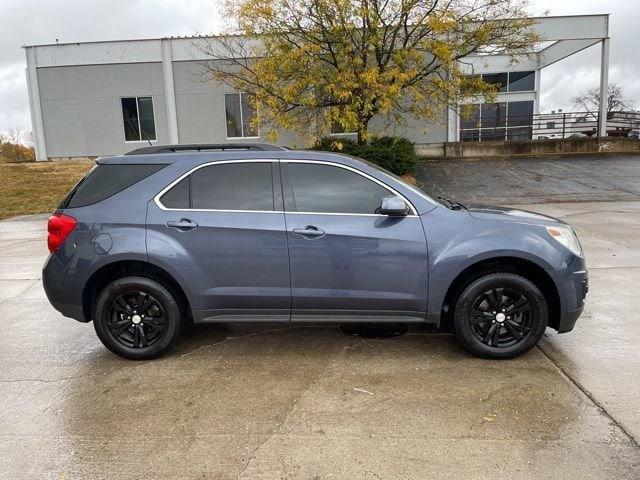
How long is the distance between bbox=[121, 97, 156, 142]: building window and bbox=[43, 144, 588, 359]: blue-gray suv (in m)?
Result: 19.6

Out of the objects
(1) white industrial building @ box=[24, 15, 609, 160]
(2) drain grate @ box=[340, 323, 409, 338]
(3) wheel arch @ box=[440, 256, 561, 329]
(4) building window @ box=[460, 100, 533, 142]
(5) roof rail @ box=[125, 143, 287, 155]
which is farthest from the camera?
(4) building window @ box=[460, 100, 533, 142]

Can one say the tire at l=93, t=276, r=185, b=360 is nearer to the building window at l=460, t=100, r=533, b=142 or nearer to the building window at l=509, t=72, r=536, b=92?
the building window at l=460, t=100, r=533, b=142

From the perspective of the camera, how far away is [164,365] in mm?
4281

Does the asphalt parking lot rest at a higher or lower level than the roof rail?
lower

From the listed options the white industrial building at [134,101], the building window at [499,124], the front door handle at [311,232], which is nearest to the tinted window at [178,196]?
the front door handle at [311,232]

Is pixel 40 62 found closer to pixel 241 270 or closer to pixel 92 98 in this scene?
pixel 92 98

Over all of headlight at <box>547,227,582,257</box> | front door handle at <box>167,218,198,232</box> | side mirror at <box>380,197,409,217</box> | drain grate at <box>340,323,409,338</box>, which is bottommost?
drain grate at <box>340,323,409,338</box>

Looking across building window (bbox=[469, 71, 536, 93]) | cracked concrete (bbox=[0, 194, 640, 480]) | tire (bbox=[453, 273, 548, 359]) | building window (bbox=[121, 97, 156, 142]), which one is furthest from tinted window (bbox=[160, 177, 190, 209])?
building window (bbox=[469, 71, 536, 93])

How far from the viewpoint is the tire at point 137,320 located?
167 inches

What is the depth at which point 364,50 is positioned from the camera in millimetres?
15562

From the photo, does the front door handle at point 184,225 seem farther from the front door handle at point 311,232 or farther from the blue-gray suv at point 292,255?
the front door handle at point 311,232

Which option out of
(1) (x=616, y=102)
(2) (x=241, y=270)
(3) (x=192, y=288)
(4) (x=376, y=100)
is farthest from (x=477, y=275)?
(1) (x=616, y=102)

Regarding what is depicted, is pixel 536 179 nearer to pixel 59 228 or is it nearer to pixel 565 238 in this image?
pixel 565 238

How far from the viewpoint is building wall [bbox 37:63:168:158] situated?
2222 centimetres
